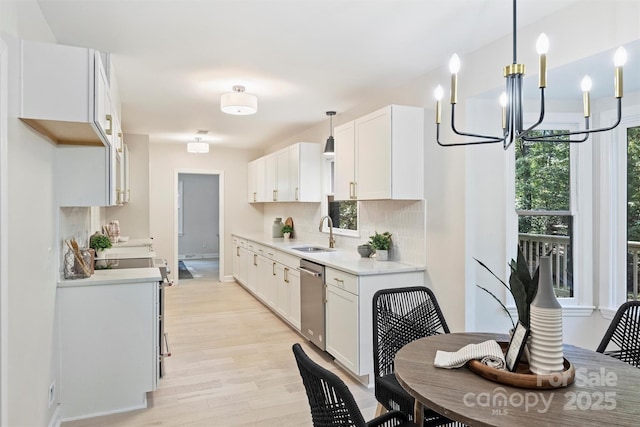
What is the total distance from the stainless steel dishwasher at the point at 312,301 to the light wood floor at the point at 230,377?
170mm

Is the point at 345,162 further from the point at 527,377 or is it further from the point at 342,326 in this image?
the point at 527,377

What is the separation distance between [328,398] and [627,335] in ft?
5.49

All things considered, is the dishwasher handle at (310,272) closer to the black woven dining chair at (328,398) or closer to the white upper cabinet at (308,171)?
the white upper cabinet at (308,171)

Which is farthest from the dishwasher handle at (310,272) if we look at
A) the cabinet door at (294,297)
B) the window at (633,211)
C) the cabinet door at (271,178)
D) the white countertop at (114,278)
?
the window at (633,211)

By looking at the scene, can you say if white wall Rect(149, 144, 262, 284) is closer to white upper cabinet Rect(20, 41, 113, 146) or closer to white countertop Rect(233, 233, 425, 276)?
white countertop Rect(233, 233, 425, 276)

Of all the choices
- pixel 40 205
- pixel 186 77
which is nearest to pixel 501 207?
pixel 186 77

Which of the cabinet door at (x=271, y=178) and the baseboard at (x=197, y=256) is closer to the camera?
the cabinet door at (x=271, y=178)

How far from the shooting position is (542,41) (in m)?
1.42

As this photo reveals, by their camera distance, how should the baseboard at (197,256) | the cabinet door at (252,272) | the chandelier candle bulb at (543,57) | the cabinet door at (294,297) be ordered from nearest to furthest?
the chandelier candle bulb at (543,57) → the cabinet door at (294,297) → the cabinet door at (252,272) → the baseboard at (197,256)

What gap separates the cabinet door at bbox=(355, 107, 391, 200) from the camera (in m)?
3.35

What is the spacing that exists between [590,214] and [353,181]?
73.7 inches

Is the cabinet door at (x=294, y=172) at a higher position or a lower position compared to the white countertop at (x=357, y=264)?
higher

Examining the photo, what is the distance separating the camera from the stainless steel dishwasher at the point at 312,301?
3.76m

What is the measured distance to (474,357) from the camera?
1.63 metres
